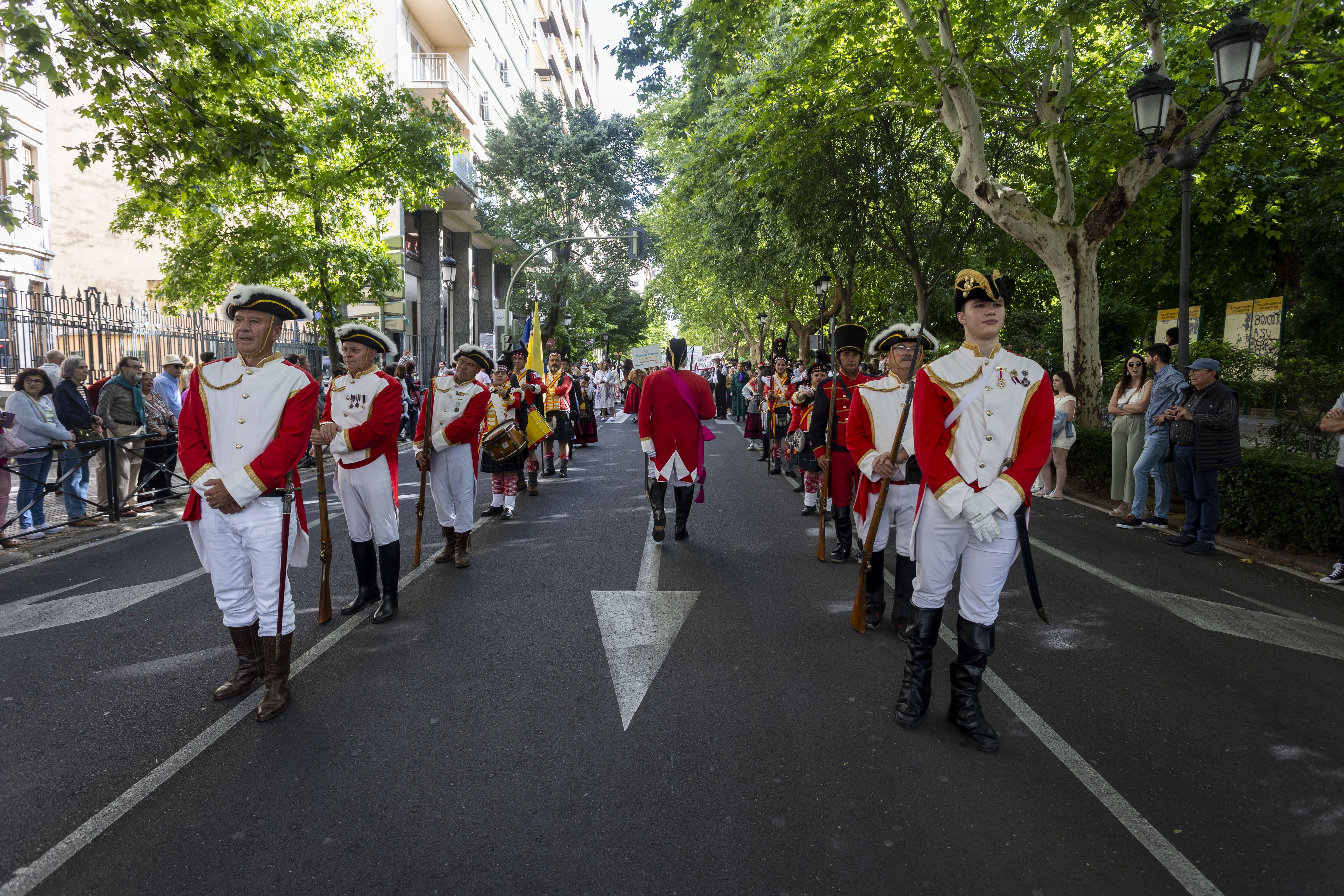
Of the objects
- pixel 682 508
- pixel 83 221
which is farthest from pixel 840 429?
pixel 83 221

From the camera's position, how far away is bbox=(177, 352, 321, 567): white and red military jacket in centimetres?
422

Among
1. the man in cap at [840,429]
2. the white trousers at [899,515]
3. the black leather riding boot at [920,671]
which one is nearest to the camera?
the black leather riding boot at [920,671]

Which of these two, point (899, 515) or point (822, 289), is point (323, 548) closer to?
point (899, 515)

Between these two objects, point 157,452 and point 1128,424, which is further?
point 157,452

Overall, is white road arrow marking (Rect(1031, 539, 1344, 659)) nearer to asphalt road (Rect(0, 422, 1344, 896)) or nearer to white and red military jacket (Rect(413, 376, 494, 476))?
asphalt road (Rect(0, 422, 1344, 896))

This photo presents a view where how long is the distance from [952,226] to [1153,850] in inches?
793

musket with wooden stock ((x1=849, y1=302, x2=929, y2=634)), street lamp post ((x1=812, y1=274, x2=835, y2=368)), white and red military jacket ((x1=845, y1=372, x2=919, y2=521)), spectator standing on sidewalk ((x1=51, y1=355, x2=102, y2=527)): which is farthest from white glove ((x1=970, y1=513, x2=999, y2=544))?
street lamp post ((x1=812, y1=274, x2=835, y2=368))

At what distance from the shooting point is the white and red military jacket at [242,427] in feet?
13.8

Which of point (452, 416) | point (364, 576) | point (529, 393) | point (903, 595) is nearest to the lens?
point (903, 595)

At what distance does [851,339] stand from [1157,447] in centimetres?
451

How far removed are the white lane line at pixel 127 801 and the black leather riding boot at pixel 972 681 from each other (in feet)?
11.4

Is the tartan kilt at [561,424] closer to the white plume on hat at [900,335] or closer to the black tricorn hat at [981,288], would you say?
the white plume on hat at [900,335]

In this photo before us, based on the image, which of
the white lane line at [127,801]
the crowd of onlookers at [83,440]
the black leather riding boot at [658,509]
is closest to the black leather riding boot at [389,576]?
the white lane line at [127,801]

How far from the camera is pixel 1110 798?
134 inches
